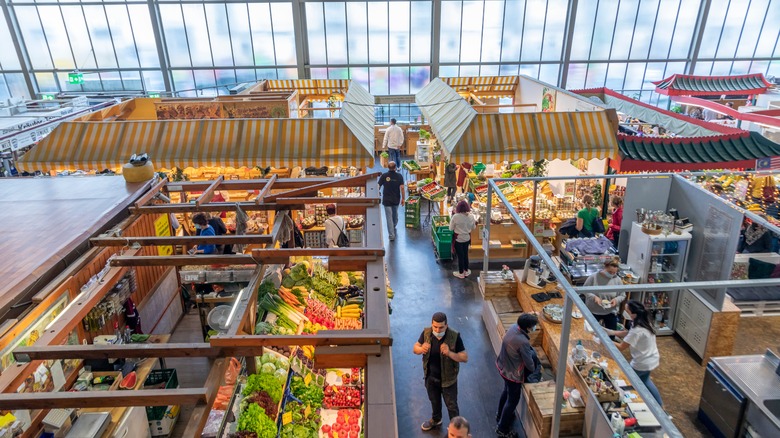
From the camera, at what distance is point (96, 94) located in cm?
2039

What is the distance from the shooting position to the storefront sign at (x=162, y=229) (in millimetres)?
6860

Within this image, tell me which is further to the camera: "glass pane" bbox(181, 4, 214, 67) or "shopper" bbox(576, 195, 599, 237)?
"glass pane" bbox(181, 4, 214, 67)

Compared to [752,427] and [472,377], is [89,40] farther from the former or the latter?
[752,427]

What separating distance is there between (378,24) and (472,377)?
17955mm

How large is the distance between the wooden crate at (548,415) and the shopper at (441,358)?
3.08 feet

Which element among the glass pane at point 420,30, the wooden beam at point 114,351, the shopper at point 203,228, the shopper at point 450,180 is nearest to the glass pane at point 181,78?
the glass pane at point 420,30

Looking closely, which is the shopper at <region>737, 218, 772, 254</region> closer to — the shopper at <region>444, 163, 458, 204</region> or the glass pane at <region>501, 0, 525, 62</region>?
the shopper at <region>444, 163, 458, 204</region>

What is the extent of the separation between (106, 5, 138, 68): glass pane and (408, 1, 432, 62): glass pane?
40.7 ft

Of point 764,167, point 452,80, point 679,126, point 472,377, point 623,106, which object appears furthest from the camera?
point 452,80

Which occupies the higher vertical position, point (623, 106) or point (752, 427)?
point (623, 106)

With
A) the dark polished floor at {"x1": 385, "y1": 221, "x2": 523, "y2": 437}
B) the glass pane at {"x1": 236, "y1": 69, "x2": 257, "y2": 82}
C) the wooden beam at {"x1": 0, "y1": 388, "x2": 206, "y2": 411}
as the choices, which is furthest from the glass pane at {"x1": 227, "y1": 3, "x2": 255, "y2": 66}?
the wooden beam at {"x1": 0, "y1": 388, "x2": 206, "y2": 411}

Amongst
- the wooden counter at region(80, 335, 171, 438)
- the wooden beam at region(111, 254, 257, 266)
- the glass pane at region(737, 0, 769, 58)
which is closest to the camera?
the wooden beam at region(111, 254, 257, 266)

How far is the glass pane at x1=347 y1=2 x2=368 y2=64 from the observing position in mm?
20547

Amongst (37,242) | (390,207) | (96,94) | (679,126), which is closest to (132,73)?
(96,94)
